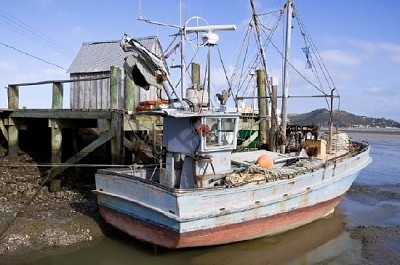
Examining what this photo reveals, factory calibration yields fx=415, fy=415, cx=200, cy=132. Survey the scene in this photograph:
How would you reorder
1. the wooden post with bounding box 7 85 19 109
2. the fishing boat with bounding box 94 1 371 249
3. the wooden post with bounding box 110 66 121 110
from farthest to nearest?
1. the wooden post with bounding box 7 85 19 109
2. the wooden post with bounding box 110 66 121 110
3. the fishing boat with bounding box 94 1 371 249

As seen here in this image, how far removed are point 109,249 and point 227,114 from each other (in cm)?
417

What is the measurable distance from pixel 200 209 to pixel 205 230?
1.85ft

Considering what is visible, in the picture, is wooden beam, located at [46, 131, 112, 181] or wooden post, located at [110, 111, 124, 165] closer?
wooden post, located at [110, 111, 124, 165]

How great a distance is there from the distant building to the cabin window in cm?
829

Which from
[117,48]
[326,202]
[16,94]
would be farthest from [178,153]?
[117,48]

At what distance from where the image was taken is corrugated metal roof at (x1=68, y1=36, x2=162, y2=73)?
18125mm

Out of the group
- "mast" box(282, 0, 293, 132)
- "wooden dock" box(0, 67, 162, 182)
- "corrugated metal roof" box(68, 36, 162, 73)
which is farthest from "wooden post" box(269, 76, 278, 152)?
"corrugated metal roof" box(68, 36, 162, 73)

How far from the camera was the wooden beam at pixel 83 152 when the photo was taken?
11907 mm

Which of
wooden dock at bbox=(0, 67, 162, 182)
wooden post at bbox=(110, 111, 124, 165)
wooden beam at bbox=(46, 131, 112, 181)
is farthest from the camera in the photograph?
wooden beam at bbox=(46, 131, 112, 181)

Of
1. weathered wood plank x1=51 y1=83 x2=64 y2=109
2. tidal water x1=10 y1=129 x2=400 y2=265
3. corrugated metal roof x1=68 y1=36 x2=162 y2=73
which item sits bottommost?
tidal water x1=10 y1=129 x2=400 y2=265

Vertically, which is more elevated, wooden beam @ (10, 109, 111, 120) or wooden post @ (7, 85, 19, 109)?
wooden post @ (7, 85, 19, 109)

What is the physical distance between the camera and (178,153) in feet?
33.3

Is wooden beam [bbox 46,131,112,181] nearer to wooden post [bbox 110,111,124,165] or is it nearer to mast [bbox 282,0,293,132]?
wooden post [bbox 110,111,124,165]

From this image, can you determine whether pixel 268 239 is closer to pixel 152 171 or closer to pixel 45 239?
pixel 152 171
